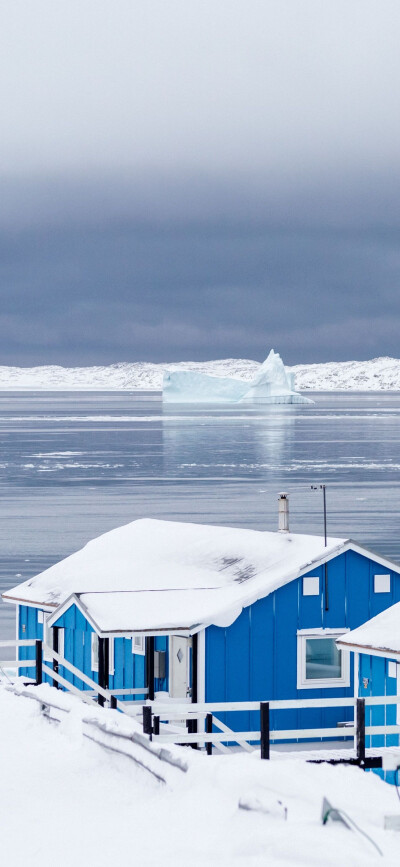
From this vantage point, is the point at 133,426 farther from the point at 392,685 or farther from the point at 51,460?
the point at 392,685

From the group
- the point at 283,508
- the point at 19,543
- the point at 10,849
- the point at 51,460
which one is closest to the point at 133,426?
the point at 51,460

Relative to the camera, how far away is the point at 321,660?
1820 cm

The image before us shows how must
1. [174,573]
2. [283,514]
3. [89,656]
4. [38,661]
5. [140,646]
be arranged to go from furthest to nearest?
[283,514] → [174,573] → [89,656] → [140,646] → [38,661]

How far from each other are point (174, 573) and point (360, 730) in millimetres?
7376

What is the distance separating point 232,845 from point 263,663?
816cm

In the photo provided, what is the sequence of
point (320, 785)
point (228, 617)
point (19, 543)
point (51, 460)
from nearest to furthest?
point (320, 785) < point (228, 617) < point (19, 543) < point (51, 460)

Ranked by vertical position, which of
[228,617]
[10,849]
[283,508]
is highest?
[283,508]

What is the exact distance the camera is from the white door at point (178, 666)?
17859 millimetres

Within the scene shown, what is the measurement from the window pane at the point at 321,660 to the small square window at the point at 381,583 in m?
1.06

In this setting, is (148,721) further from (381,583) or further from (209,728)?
(381,583)

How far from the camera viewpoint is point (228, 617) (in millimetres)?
17641

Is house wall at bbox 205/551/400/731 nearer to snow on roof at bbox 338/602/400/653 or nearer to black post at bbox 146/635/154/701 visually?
black post at bbox 146/635/154/701

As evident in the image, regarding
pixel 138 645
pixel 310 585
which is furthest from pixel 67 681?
pixel 310 585

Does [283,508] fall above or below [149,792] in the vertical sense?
above
